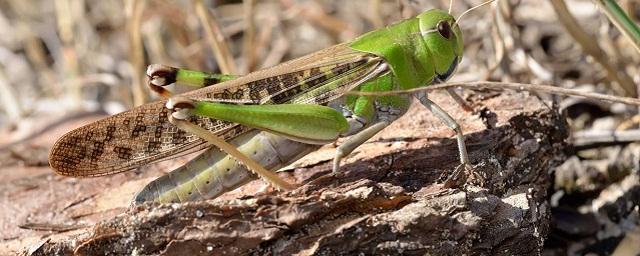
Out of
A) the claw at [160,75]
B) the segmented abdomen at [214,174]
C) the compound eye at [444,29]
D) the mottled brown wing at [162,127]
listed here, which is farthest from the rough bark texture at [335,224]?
the claw at [160,75]

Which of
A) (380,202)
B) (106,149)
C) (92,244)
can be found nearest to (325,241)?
(380,202)

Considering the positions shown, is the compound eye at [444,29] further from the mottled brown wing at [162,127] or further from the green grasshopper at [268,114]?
the mottled brown wing at [162,127]

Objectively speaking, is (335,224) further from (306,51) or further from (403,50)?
(306,51)

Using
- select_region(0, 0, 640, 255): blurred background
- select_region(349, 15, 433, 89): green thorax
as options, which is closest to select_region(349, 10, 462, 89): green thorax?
select_region(349, 15, 433, 89): green thorax

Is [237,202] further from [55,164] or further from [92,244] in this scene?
[55,164]

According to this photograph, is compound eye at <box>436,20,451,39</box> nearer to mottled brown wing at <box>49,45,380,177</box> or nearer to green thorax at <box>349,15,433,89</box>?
green thorax at <box>349,15,433,89</box>

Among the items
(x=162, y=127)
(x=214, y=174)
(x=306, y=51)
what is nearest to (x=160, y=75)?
(x=162, y=127)
